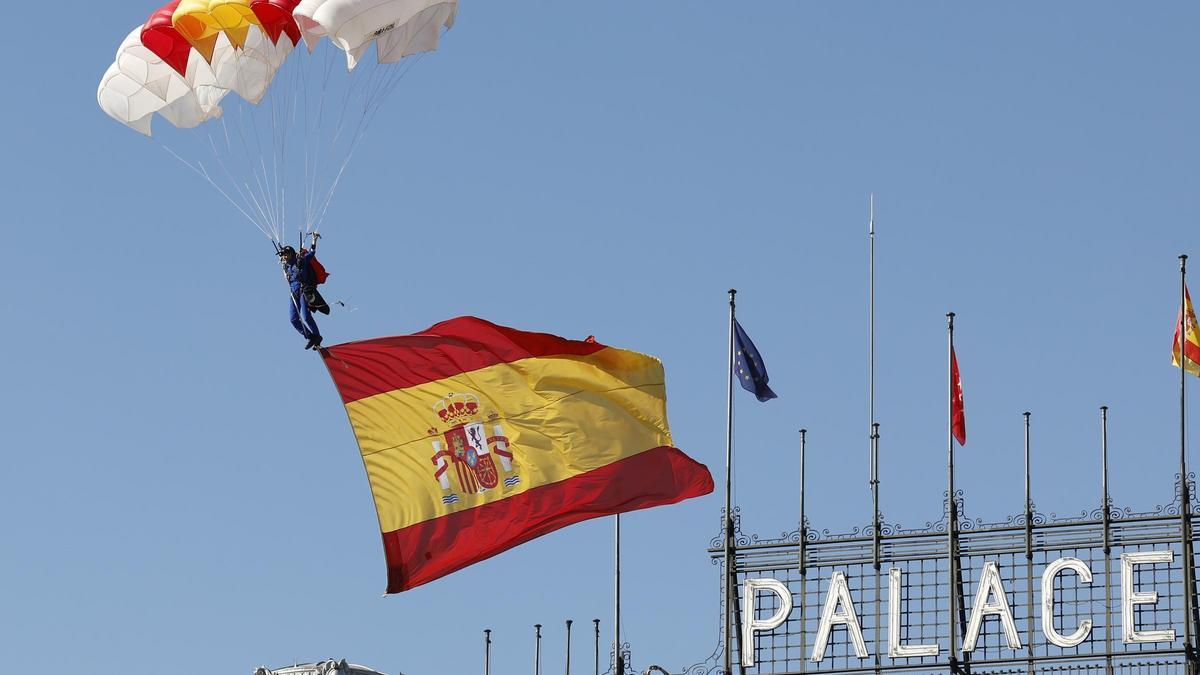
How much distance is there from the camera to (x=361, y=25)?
5788cm

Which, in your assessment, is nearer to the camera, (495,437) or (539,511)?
(539,511)

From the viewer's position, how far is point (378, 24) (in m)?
58.2

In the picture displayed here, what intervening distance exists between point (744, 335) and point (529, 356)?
18.6ft

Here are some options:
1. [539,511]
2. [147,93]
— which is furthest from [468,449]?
[147,93]

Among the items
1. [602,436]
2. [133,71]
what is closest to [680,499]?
[602,436]

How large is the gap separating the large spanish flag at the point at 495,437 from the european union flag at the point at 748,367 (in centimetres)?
430

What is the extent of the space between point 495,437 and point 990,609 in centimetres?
873

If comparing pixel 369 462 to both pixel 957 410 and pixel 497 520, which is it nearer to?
pixel 497 520

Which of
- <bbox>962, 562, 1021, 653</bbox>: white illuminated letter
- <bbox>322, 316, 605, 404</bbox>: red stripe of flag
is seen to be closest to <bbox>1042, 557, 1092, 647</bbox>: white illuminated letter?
<bbox>962, 562, 1021, 653</bbox>: white illuminated letter

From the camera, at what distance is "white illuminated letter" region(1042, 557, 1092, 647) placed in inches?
2350

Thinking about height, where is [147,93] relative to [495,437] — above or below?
above

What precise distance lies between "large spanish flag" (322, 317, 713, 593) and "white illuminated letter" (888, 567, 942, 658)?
482 cm

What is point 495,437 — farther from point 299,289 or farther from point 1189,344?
point 1189,344

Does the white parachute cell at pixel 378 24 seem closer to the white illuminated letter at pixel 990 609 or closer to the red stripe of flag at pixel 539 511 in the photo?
the red stripe of flag at pixel 539 511
